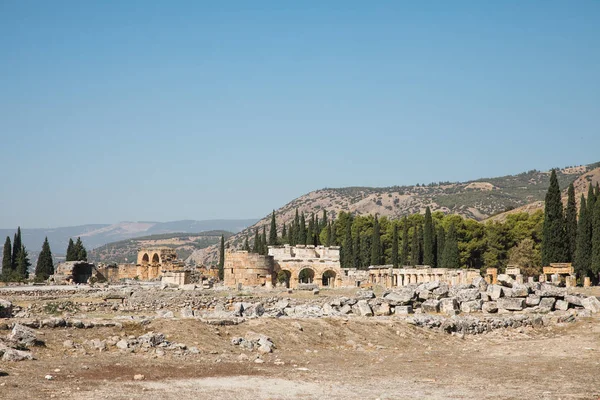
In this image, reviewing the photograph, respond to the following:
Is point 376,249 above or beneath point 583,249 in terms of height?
above

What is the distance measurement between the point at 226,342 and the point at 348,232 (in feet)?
182

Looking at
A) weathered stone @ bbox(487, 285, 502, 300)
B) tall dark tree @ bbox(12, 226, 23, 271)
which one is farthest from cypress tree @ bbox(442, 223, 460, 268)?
tall dark tree @ bbox(12, 226, 23, 271)

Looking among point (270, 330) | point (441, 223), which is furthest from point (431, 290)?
point (441, 223)

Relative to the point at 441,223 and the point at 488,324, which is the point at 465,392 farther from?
the point at 441,223

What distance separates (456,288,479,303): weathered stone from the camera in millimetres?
29719

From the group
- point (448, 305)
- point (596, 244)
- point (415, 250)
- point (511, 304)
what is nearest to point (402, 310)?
point (448, 305)

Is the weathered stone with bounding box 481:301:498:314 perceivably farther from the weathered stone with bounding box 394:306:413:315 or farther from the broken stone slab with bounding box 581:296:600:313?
the broken stone slab with bounding box 581:296:600:313

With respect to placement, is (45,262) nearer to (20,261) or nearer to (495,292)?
(20,261)

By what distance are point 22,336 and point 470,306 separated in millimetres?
18063

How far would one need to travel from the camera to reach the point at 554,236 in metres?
52.4

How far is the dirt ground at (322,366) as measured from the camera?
13711 millimetres

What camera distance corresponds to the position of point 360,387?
1458 cm

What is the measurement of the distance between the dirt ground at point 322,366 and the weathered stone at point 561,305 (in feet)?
16.4

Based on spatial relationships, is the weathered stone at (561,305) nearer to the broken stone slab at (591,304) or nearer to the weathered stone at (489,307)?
the broken stone slab at (591,304)
